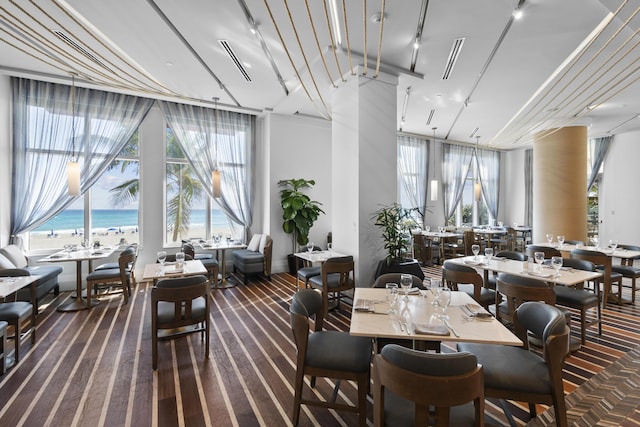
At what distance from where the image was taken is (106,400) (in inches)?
99.3

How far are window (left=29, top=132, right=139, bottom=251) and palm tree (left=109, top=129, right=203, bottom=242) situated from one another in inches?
0.8

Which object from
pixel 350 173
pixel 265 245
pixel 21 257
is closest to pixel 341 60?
pixel 350 173

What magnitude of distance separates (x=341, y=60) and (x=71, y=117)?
5271 mm

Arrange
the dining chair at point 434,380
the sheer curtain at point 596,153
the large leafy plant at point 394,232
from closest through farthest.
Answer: the dining chair at point 434,380 → the large leafy plant at point 394,232 → the sheer curtain at point 596,153

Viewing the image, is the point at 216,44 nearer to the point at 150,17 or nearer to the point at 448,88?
the point at 150,17

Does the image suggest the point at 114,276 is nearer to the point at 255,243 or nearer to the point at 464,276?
the point at 255,243

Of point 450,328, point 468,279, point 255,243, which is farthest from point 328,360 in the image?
point 255,243

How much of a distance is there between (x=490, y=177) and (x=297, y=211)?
846cm

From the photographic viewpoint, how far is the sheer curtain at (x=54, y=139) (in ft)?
17.6

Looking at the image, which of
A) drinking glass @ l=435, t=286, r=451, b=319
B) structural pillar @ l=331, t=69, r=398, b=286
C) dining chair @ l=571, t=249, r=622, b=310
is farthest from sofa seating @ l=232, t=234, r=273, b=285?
dining chair @ l=571, t=249, r=622, b=310

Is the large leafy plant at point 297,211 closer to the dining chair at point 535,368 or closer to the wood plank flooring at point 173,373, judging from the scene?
the wood plank flooring at point 173,373

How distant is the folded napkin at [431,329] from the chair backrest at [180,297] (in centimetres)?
218

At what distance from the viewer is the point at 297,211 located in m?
7.00

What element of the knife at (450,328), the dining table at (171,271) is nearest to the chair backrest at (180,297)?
the dining table at (171,271)
